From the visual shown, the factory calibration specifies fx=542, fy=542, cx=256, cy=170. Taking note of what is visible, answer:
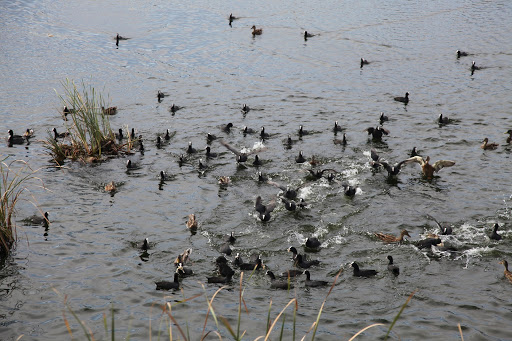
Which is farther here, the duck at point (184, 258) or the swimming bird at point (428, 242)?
the swimming bird at point (428, 242)

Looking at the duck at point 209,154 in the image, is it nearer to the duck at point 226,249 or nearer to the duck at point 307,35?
the duck at point 226,249

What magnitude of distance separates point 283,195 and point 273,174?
5.88 feet

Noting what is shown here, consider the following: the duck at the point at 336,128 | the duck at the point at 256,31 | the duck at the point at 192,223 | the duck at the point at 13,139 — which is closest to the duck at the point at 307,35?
the duck at the point at 256,31

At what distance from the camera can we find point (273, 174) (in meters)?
17.4

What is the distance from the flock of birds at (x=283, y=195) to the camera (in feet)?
39.1

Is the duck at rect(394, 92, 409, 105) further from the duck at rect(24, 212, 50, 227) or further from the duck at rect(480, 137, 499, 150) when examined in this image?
the duck at rect(24, 212, 50, 227)

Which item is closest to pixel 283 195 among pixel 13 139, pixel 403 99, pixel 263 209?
pixel 263 209

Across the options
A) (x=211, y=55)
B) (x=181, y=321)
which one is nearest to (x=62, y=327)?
(x=181, y=321)

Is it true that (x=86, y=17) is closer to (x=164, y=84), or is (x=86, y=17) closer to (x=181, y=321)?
(x=164, y=84)

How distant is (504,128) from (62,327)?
1724cm

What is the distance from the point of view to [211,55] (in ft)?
104

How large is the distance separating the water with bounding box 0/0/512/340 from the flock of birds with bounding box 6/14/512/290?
0.82ft

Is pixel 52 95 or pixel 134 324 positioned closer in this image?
pixel 134 324

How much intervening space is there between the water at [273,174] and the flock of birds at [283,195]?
9.8 inches
